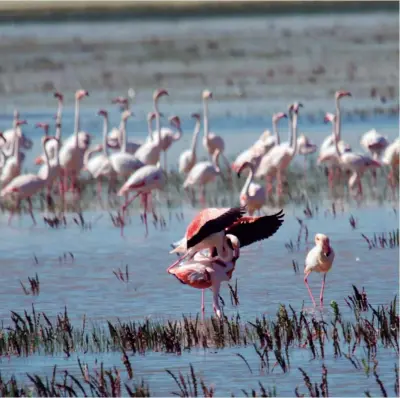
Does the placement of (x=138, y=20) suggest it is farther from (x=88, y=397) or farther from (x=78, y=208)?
(x=88, y=397)

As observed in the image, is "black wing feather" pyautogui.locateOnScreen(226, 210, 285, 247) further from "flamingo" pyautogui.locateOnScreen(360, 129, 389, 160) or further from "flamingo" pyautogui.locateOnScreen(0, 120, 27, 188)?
"flamingo" pyautogui.locateOnScreen(360, 129, 389, 160)

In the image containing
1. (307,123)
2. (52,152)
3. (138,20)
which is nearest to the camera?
(52,152)

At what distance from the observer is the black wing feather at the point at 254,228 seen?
9.16m

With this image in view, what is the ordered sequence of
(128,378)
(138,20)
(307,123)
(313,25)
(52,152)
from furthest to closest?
(138,20)
(313,25)
(307,123)
(52,152)
(128,378)

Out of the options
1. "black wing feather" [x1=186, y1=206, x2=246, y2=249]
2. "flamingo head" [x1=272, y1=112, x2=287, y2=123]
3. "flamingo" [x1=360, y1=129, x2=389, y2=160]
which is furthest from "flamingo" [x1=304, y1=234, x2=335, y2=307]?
"flamingo" [x1=360, y1=129, x2=389, y2=160]

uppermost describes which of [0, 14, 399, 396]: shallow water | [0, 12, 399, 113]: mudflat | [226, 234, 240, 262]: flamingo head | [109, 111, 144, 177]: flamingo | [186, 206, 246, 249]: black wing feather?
[0, 12, 399, 113]: mudflat

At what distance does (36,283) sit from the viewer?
10.0 meters

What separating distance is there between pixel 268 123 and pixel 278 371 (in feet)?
56.7

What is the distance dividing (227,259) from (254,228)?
0.38m

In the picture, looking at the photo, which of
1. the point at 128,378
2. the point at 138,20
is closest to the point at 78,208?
the point at 128,378

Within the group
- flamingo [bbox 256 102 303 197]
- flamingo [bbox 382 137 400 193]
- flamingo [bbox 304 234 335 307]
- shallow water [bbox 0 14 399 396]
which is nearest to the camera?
shallow water [bbox 0 14 399 396]

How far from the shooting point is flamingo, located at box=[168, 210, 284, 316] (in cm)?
879

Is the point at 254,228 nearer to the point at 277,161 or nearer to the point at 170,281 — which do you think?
the point at 170,281

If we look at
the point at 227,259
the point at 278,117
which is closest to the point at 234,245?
the point at 227,259
